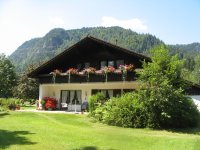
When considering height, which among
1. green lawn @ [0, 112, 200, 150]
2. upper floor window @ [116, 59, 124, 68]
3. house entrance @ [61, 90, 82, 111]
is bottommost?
green lawn @ [0, 112, 200, 150]

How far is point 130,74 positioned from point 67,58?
8010 mm

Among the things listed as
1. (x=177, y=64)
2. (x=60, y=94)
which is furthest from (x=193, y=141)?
(x=60, y=94)

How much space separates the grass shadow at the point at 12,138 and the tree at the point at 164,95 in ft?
23.0

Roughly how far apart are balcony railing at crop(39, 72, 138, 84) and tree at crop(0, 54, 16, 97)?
1083 inches

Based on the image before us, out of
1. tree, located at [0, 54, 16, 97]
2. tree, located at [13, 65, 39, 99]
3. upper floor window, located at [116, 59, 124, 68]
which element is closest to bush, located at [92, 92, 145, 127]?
upper floor window, located at [116, 59, 124, 68]

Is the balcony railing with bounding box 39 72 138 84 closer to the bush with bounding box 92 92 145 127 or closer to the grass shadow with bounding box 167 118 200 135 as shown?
the bush with bounding box 92 92 145 127

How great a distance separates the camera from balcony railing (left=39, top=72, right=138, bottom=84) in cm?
2596

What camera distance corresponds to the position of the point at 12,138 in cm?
1350

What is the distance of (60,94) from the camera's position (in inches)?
1323

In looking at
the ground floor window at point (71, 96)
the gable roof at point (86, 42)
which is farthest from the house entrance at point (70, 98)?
the gable roof at point (86, 42)

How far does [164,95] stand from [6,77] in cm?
4722

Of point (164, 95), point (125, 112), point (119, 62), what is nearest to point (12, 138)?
point (125, 112)

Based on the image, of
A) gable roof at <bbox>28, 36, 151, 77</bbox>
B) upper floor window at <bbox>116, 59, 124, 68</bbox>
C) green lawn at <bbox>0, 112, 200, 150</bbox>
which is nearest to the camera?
green lawn at <bbox>0, 112, 200, 150</bbox>

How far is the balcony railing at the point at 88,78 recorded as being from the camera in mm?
25961
